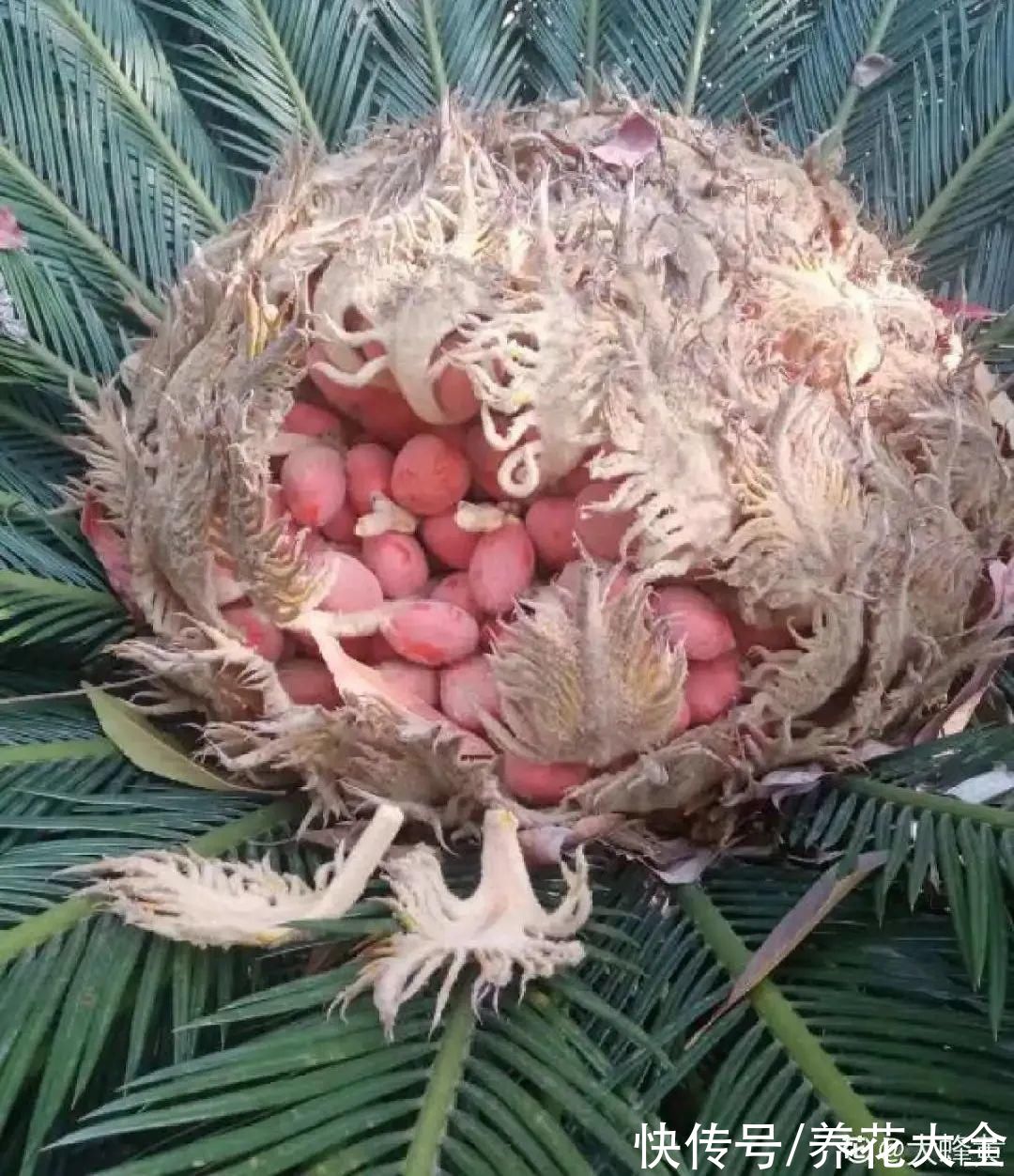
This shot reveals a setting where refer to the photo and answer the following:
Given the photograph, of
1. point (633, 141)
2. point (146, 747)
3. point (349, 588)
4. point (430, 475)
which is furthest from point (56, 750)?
point (633, 141)

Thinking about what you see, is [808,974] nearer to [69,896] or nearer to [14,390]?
[69,896]

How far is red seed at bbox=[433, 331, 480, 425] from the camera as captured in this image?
1.04 m

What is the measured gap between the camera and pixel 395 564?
42.9 inches

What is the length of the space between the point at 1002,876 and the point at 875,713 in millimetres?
191

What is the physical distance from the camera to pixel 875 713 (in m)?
1.05

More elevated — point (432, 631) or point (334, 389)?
point (334, 389)

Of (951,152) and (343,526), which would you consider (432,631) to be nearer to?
(343,526)

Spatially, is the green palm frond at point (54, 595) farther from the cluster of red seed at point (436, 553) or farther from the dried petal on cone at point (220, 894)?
the dried petal on cone at point (220, 894)

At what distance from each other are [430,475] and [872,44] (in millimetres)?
962

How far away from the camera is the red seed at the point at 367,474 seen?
3.64ft

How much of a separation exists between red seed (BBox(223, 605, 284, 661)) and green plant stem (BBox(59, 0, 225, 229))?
2.31 feet

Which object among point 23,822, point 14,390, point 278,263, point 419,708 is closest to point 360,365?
point 278,263

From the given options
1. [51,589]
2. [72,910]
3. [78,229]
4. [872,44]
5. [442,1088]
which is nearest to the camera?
[442,1088]

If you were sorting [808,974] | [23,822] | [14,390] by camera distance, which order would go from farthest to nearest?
[14,390]
[23,822]
[808,974]
